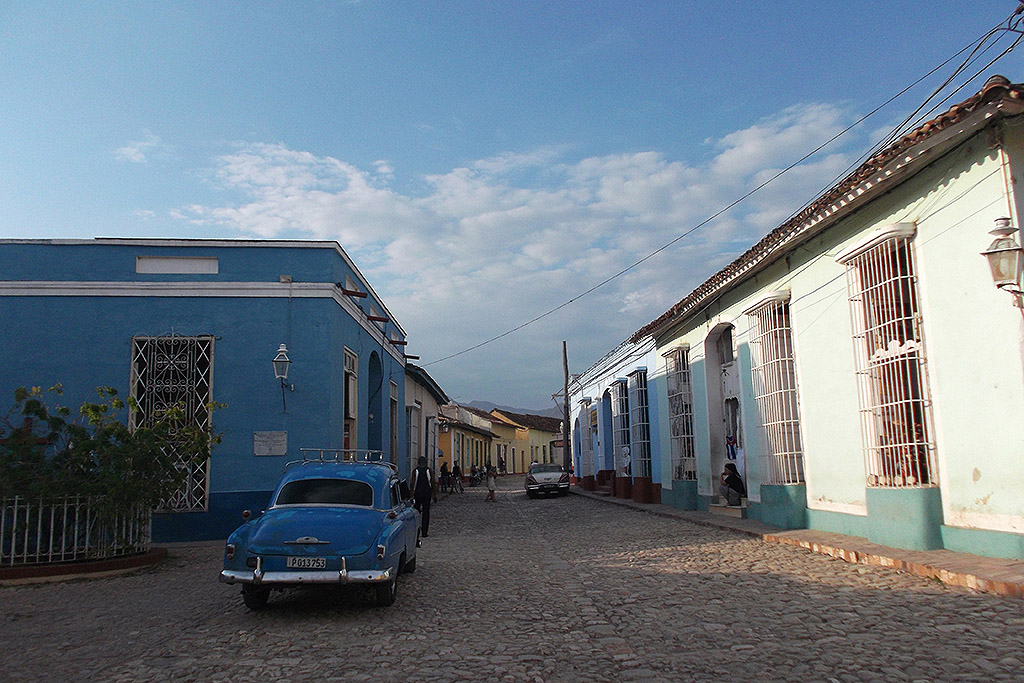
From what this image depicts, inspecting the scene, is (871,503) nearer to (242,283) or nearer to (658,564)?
(658,564)

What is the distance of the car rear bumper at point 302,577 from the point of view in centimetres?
657

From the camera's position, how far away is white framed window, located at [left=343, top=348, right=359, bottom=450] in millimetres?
15828

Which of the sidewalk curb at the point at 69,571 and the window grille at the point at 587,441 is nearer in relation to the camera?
the sidewalk curb at the point at 69,571

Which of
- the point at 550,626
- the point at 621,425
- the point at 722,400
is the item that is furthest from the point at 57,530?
the point at 621,425

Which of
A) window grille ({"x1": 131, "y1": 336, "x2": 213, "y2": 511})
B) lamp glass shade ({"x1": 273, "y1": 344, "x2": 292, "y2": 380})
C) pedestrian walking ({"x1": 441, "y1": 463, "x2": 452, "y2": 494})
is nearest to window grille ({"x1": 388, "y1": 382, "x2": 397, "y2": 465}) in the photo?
window grille ({"x1": 131, "y1": 336, "x2": 213, "y2": 511})

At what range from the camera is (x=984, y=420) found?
741 centimetres

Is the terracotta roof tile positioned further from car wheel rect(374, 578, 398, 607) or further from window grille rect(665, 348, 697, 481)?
car wheel rect(374, 578, 398, 607)

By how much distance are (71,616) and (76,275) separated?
7.88 m

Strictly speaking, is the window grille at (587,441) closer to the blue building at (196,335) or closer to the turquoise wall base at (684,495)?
the turquoise wall base at (684,495)

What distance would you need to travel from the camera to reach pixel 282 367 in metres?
12.8

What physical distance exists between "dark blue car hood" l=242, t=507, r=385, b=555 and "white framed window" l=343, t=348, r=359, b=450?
8.62 m

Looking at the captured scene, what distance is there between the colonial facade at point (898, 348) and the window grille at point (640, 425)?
5992mm

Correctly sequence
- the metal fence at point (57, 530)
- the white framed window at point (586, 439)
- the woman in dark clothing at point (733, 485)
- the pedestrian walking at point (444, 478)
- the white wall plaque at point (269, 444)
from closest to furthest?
the metal fence at point (57, 530)
the white wall plaque at point (269, 444)
the woman in dark clothing at point (733, 485)
the pedestrian walking at point (444, 478)
the white framed window at point (586, 439)

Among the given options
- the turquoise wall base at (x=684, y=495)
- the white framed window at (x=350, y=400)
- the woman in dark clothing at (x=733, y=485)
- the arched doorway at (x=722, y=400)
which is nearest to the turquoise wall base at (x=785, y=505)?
the woman in dark clothing at (x=733, y=485)
